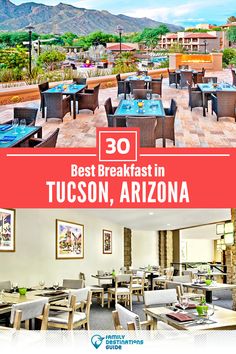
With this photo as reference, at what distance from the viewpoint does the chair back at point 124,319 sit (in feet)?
8.50

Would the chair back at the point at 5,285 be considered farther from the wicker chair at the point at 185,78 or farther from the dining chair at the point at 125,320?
the wicker chair at the point at 185,78

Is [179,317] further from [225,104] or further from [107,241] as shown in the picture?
[107,241]

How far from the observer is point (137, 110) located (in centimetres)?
348

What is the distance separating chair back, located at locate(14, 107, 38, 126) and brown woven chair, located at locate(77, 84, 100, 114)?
1.20 ft

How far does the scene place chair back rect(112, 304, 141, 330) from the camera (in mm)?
2589

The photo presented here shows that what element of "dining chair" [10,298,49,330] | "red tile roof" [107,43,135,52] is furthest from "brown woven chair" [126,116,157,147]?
"dining chair" [10,298,49,330]

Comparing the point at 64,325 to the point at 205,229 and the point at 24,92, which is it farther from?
the point at 205,229

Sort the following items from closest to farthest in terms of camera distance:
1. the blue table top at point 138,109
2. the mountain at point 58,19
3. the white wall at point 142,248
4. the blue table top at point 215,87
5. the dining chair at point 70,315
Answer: the mountain at point 58,19
the blue table top at point 138,109
the dining chair at point 70,315
the blue table top at point 215,87
the white wall at point 142,248

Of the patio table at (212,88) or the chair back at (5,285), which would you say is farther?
the chair back at (5,285)

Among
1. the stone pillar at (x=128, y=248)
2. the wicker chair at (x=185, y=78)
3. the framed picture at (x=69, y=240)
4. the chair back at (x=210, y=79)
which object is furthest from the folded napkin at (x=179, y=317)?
the stone pillar at (x=128, y=248)

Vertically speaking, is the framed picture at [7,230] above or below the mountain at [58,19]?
below

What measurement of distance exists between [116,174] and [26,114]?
0.74m

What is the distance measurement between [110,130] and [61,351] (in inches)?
47.7

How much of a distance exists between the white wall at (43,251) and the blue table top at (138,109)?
5.32ft
